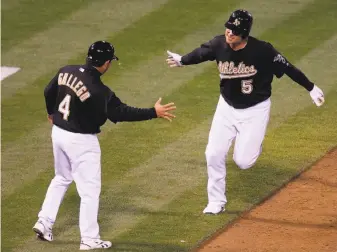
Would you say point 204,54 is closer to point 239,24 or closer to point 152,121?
point 239,24

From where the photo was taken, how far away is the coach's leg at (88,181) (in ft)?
36.9

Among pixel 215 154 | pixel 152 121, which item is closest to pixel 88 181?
pixel 215 154

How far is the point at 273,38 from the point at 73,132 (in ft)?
21.5

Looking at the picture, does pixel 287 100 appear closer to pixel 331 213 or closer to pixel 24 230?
pixel 331 213

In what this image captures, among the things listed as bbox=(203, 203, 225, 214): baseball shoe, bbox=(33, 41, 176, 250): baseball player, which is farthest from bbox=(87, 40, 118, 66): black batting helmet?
bbox=(203, 203, 225, 214): baseball shoe

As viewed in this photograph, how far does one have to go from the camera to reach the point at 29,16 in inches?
720

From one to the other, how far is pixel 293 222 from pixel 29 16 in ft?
25.2

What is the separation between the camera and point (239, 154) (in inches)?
486

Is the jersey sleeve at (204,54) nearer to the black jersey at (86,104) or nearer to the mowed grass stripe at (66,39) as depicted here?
the black jersey at (86,104)

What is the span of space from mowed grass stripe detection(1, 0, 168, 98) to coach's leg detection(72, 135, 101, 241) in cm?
475

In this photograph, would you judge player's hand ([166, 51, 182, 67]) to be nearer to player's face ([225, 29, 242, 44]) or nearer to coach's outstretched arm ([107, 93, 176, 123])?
player's face ([225, 29, 242, 44])

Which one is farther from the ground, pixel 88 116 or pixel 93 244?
pixel 88 116

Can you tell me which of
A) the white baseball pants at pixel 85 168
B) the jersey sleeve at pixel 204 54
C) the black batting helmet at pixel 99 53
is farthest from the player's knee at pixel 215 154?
the black batting helmet at pixel 99 53

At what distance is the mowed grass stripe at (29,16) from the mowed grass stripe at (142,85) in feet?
6.48
